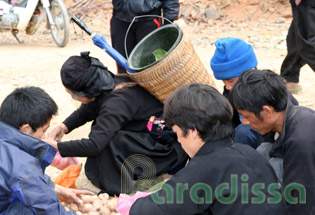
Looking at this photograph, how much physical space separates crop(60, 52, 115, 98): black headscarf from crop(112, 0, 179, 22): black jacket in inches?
58.8

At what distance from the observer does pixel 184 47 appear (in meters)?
3.00

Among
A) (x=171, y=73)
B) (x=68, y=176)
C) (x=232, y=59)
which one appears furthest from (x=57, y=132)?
(x=232, y=59)

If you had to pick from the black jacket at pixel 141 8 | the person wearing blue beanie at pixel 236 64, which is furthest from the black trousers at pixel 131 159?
the black jacket at pixel 141 8

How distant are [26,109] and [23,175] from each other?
0.41 meters

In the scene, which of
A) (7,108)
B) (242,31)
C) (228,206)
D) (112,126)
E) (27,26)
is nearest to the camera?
(228,206)

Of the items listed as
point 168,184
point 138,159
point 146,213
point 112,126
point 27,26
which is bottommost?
point 27,26

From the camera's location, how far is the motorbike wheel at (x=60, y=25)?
23.7ft

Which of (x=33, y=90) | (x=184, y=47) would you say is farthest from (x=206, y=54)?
(x=33, y=90)

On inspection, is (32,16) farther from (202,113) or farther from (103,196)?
(202,113)

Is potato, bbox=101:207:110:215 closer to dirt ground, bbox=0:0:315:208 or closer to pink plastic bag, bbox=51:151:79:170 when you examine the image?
pink plastic bag, bbox=51:151:79:170

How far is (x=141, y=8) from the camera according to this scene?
4281 mm

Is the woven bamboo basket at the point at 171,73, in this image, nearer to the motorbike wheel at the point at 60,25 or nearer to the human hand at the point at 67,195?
the human hand at the point at 67,195

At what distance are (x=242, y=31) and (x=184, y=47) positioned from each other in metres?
6.02

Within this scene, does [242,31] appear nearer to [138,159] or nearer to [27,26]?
[27,26]
